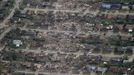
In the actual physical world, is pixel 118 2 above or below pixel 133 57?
above

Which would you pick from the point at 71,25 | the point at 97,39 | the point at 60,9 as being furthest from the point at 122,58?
the point at 60,9

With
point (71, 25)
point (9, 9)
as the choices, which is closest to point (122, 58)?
point (71, 25)

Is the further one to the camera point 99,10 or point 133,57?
point 99,10

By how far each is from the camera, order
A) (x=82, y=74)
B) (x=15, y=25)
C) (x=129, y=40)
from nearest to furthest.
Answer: (x=82, y=74) → (x=129, y=40) → (x=15, y=25)

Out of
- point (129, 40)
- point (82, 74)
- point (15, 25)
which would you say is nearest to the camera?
point (82, 74)

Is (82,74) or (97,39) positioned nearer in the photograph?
(82,74)

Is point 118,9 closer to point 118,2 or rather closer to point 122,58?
point 118,2

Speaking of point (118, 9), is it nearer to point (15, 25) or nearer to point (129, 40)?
point (129, 40)

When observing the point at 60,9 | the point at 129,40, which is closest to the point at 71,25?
the point at 60,9

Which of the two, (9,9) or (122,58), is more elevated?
(9,9)
